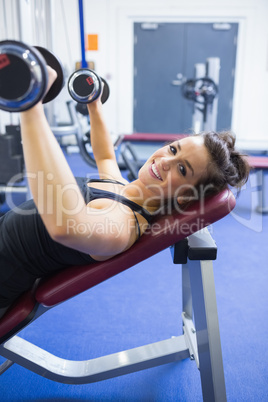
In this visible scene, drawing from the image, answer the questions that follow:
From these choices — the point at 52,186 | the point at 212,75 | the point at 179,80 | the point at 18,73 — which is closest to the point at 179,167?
the point at 52,186

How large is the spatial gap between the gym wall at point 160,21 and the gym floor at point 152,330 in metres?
3.96

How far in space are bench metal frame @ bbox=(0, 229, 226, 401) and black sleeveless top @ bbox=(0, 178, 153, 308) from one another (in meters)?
0.11

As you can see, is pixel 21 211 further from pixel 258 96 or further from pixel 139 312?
pixel 258 96

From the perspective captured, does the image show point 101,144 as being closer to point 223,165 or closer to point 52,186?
point 223,165

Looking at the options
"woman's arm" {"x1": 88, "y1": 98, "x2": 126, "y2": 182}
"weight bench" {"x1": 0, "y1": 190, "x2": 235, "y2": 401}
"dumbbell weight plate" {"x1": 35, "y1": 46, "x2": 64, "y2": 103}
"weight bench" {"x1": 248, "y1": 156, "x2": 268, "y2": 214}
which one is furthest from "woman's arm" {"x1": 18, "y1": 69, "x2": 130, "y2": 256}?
"weight bench" {"x1": 248, "y1": 156, "x2": 268, "y2": 214}

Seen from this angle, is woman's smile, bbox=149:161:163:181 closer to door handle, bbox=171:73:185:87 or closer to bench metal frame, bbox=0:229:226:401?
bench metal frame, bbox=0:229:226:401

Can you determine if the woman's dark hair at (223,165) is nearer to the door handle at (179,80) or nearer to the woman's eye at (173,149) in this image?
the woman's eye at (173,149)

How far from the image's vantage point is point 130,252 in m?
0.96

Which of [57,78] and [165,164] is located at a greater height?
[57,78]

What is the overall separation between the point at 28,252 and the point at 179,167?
0.48 m

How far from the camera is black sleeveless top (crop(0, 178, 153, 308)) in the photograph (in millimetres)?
942

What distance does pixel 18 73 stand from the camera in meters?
0.55

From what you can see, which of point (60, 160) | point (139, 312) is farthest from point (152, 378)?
point (60, 160)

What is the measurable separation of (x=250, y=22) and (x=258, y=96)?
1.11m
